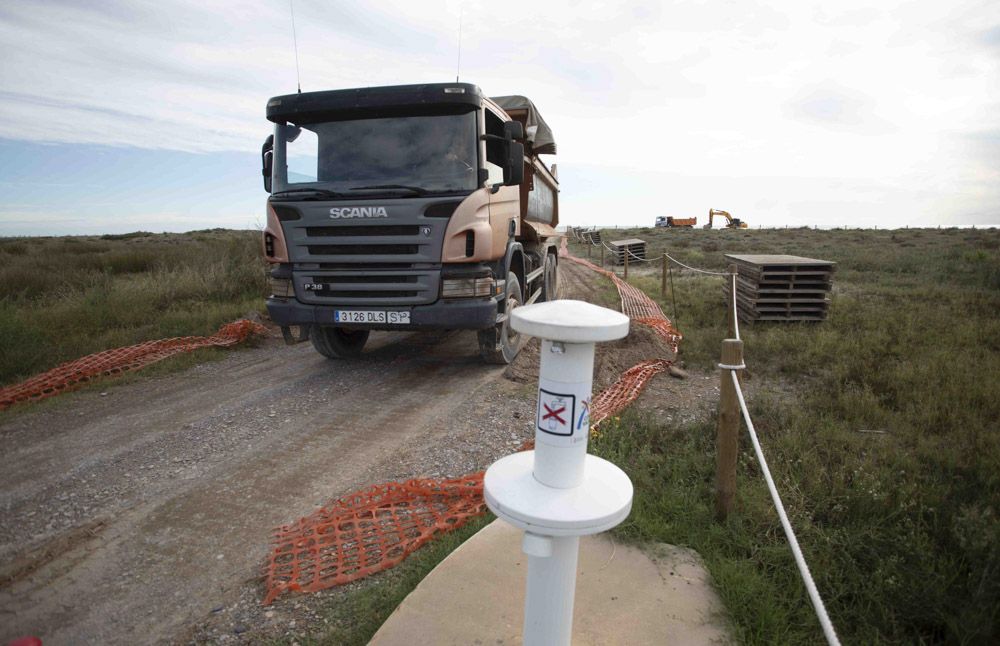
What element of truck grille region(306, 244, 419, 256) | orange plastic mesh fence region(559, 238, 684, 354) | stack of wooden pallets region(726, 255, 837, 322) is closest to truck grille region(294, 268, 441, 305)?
truck grille region(306, 244, 419, 256)

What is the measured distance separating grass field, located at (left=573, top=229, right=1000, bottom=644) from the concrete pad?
5.8 inches

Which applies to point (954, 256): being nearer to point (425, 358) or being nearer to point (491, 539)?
point (425, 358)

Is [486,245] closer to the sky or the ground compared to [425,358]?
closer to the sky

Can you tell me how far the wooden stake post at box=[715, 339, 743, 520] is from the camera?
9.46ft

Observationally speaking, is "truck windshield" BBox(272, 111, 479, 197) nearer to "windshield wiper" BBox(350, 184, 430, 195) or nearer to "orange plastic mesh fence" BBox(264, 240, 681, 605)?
"windshield wiper" BBox(350, 184, 430, 195)

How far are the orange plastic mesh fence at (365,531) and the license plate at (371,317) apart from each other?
2.21 metres

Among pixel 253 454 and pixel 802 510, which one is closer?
pixel 802 510

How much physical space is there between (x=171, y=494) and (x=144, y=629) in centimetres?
139

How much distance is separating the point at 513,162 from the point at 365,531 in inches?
159

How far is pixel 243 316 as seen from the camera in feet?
30.6

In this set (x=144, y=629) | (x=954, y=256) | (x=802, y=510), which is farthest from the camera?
(x=954, y=256)

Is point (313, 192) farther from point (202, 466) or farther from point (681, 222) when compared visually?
point (681, 222)

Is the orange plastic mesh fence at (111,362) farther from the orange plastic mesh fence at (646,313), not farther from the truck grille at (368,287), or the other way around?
the orange plastic mesh fence at (646,313)

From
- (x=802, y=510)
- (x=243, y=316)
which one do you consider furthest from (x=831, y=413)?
(x=243, y=316)
